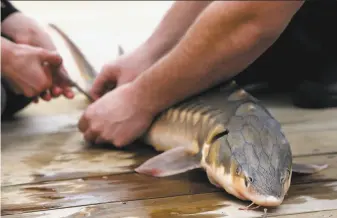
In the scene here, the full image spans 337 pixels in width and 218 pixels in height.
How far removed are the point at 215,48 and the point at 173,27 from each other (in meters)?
0.50

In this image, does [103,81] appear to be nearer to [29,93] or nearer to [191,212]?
[29,93]

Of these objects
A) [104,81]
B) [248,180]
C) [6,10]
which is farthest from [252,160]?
[6,10]

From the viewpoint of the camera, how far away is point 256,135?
98cm

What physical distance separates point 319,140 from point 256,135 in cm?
37

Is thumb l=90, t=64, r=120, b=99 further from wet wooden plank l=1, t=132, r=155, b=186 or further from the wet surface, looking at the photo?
the wet surface

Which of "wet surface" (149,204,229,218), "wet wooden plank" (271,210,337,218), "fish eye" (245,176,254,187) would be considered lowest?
"wet wooden plank" (271,210,337,218)

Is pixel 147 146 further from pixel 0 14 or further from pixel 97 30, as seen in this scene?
pixel 97 30

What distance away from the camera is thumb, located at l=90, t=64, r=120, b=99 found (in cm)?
153

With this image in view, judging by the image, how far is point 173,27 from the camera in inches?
61.3

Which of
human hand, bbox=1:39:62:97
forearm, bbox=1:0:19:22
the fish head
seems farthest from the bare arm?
forearm, bbox=1:0:19:22

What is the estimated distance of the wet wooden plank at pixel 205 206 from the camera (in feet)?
2.97

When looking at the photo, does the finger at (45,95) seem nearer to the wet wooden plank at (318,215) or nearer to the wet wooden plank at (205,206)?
the wet wooden plank at (205,206)

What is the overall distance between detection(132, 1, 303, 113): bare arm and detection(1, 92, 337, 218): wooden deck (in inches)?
6.4

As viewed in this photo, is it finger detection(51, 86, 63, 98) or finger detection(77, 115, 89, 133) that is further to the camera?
finger detection(51, 86, 63, 98)
